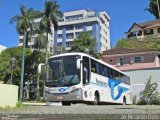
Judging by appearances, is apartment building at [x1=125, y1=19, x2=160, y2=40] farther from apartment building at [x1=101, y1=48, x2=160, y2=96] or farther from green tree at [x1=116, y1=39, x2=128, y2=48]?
apartment building at [x1=101, y1=48, x2=160, y2=96]

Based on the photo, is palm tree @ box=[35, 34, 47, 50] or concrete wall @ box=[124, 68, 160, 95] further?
palm tree @ box=[35, 34, 47, 50]

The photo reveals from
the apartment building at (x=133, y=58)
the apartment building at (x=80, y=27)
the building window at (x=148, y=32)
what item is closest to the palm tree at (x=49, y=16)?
the apartment building at (x=133, y=58)

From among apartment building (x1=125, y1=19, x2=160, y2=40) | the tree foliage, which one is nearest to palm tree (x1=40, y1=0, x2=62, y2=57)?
the tree foliage

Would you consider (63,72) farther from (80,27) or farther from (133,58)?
(80,27)

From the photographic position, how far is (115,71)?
29.2 meters

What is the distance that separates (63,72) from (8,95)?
583 cm

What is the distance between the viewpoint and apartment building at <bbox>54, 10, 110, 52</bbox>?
→ 369 ft

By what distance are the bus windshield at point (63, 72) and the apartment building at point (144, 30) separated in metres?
67.9

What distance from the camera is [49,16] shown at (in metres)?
60.7

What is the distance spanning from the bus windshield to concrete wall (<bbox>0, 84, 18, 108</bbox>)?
5223 mm

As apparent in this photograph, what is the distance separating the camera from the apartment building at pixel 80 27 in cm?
11244

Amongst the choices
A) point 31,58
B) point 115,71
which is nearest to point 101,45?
point 31,58

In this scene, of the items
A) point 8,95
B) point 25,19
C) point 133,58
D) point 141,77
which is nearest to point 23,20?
point 25,19

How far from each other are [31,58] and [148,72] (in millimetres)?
32310
